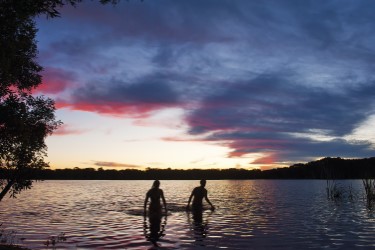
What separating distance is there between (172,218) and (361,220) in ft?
45.6

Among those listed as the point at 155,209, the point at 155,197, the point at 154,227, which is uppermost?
the point at 155,197

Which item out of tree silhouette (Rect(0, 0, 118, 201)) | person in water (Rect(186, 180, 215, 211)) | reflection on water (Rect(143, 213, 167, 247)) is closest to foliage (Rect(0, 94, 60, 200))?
tree silhouette (Rect(0, 0, 118, 201))

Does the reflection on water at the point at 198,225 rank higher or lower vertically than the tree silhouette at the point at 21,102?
lower

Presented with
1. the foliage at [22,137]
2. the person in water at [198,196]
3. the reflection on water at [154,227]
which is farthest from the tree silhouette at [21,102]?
the person in water at [198,196]

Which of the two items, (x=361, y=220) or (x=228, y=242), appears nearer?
(x=228, y=242)

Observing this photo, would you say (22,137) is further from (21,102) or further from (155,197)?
(155,197)

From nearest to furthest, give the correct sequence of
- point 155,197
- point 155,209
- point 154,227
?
point 154,227, point 155,197, point 155,209

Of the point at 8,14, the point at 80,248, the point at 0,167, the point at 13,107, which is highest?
the point at 8,14

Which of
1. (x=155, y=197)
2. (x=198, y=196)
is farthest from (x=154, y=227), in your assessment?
(x=198, y=196)

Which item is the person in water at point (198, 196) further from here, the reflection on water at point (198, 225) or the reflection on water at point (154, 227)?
the reflection on water at point (154, 227)

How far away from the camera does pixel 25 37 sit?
51.1 feet

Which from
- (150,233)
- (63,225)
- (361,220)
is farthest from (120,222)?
(361,220)

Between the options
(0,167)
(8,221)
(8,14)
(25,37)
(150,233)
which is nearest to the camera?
(8,14)

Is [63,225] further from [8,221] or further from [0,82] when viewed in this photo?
[0,82]
